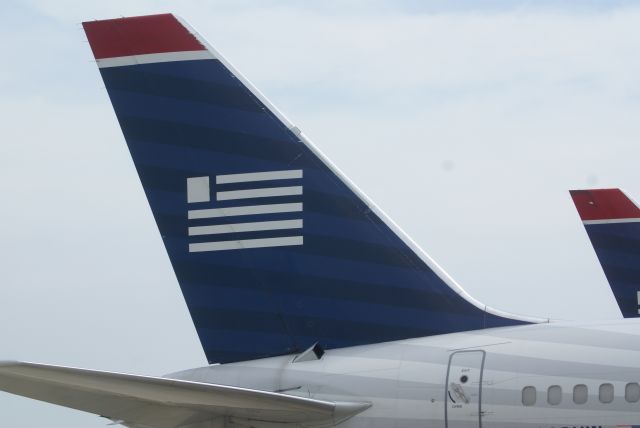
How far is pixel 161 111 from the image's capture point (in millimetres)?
14875

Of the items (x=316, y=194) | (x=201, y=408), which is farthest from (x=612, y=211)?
(x=201, y=408)

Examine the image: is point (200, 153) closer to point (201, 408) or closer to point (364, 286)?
point (364, 286)

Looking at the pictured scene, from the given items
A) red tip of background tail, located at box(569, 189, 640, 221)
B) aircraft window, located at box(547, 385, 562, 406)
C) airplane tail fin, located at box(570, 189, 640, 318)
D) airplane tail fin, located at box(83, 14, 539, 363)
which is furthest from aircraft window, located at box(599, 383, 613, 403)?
red tip of background tail, located at box(569, 189, 640, 221)

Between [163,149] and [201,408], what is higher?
[163,149]

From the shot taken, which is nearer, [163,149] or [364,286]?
[364,286]

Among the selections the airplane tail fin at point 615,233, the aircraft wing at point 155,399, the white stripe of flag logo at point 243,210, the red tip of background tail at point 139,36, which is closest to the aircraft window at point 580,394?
the aircraft wing at point 155,399

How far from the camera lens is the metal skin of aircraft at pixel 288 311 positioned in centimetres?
1205

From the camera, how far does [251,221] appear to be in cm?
1433

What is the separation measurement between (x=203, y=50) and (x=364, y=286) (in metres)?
3.14

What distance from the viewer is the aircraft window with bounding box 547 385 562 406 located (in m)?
12.0

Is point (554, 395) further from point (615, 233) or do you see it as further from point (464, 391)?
point (615, 233)

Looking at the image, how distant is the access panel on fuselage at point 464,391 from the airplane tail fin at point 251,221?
807mm

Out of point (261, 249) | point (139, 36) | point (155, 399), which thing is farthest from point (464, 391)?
point (139, 36)

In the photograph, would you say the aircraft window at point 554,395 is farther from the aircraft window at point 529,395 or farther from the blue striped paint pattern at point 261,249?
the blue striped paint pattern at point 261,249
